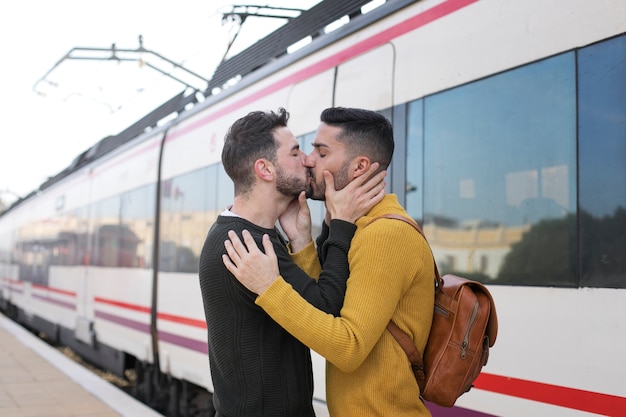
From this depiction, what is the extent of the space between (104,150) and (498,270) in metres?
9.56

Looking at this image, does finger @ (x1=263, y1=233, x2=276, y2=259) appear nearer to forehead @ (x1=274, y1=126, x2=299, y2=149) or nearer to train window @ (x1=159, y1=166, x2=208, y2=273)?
forehead @ (x1=274, y1=126, x2=299, y2=149)

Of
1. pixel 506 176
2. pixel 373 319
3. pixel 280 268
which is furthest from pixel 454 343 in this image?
pixel 506 176

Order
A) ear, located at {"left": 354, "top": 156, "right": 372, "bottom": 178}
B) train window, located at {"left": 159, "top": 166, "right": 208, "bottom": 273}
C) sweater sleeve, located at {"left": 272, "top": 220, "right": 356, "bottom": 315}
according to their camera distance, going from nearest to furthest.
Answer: sweater sleeve, located at {"left": 272, "top": 220, "right": 356, "bottom": 315}
ear, located at {"left": 354, "top": 156, "right": 372, "bottom": 178}
train window, located at {"left": 159, "top": 166, "right": 208, "bottom": 273}

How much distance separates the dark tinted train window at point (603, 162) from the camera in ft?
8.54

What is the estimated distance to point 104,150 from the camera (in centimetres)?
1162

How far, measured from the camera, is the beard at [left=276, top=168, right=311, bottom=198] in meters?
2.07

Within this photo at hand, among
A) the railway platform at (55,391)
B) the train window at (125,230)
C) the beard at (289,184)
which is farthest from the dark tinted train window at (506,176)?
the train window at (125,230)

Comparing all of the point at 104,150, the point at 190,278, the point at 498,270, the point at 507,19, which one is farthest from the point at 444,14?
the point at 104,150

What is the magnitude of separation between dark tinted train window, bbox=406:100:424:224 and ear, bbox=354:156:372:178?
5.57 ft

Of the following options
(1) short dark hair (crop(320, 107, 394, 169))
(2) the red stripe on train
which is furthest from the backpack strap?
(2) the red stripe on train

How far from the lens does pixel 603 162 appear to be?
105 inches

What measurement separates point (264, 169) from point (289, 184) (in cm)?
8

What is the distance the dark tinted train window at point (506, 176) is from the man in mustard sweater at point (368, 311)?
117 centimetres

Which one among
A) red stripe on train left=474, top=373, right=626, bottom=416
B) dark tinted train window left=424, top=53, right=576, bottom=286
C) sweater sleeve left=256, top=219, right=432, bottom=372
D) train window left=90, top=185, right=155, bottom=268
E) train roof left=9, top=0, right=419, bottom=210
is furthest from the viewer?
train window left=90, top=185, right=155, bottom=268
